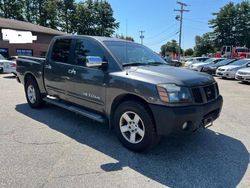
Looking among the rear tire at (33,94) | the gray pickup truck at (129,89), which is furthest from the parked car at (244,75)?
the rear tire at (33,94)

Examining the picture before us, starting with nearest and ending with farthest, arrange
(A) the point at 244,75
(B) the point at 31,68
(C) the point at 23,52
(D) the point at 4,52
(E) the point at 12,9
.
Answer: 1. (B) the point at 31,68
2. (A) the point at 244,75
3. (D) the point at 4,52
4. (C) the point at 23,52
5. (E) the point at 12,9

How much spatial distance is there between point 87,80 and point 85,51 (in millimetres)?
663

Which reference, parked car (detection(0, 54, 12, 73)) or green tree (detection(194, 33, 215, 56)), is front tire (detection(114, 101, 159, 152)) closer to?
parked car (detection(0, 54, 12, 73))

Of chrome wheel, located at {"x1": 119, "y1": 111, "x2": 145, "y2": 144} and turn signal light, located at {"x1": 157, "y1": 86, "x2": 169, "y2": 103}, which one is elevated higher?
turn signal light, located at {"x1": 157, "y1": 86, "x2": 169, "y2": 103}

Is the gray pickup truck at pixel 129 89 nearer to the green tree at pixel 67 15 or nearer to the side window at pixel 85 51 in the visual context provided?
the side window at pixel 85 51

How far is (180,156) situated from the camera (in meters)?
4.31

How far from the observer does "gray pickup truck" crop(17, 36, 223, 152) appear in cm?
397

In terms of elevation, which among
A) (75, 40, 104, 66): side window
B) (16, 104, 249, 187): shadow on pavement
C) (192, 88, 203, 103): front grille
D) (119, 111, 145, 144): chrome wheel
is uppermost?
(75, 40, 104, 66): side window

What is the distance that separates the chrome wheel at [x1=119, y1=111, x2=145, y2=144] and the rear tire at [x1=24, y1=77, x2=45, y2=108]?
3.16 m

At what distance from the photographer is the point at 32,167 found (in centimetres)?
379

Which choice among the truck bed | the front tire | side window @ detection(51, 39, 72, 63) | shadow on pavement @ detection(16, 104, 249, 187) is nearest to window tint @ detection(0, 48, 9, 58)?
the truck bed

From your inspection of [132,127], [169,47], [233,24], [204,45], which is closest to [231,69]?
[132,127]

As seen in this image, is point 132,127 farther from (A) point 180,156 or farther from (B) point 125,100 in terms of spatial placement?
(A) point 180,156

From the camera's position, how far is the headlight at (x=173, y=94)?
391 cm
